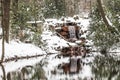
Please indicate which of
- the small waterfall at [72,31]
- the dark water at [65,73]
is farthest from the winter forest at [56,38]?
the dark water at [65,73]

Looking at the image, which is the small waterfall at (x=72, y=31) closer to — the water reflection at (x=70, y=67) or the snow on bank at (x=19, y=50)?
the snow on bank at (x=19, y=50)

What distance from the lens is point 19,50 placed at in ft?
107

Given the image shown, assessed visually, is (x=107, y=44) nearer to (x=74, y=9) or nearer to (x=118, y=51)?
(x=118, y=51)

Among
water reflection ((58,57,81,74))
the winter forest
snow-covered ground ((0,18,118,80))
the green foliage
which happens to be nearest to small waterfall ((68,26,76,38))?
the winter forest

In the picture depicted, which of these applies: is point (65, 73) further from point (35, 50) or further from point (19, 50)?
point (35, 50)

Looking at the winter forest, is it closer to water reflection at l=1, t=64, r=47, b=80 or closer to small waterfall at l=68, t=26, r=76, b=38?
small waterfall at l=68, t=26, r=76, b=38

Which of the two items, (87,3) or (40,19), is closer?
(40,19)

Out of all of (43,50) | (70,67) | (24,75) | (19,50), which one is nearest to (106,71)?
(24,75)

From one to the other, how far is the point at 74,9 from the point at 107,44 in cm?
3979

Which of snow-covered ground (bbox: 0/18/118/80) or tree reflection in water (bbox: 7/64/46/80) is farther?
snow-covered ground (bbox: 0/18/118/80)

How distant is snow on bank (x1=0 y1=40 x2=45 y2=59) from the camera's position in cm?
3074

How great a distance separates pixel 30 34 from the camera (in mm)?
38594

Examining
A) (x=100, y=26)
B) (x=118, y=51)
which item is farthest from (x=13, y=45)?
(x=118, y=51)

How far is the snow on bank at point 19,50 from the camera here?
101 ft
